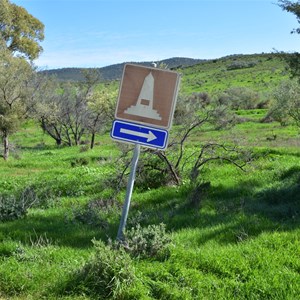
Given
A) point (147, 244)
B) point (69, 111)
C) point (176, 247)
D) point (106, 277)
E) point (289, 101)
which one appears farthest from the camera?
point (69, 111)

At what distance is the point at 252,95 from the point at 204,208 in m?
41.2

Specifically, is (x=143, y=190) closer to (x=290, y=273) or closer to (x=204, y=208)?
(x=204, y=208)

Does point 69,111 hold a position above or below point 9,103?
below

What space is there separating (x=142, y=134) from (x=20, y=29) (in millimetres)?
44160

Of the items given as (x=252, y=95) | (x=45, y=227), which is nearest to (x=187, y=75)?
(x=252, y=95)

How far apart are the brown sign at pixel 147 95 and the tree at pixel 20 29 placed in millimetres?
40102

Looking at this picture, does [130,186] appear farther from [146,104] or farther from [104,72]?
[104,72]

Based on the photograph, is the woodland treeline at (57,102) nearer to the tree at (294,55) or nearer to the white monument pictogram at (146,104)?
the tree at (294,55)

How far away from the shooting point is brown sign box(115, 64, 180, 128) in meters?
4.81

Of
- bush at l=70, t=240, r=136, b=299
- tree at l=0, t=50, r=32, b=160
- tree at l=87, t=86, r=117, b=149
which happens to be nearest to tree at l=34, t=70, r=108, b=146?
tree at l=87, t=86, r=117, b=149

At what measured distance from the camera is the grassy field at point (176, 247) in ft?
14.0

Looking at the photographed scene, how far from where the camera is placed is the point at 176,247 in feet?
17.3

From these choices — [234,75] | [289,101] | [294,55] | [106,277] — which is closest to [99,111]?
[289,101]

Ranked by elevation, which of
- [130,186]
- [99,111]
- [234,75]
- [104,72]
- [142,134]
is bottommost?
[99,111]
